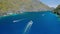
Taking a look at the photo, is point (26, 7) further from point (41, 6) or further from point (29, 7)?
point (41, 6)

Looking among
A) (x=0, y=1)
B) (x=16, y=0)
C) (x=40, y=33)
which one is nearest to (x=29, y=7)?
(x=16, y=0)

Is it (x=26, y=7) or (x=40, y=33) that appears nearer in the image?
(x=40, y=33)

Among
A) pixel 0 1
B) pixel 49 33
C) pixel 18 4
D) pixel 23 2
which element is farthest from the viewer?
pixel 23 2

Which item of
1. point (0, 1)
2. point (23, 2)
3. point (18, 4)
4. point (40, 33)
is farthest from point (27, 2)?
point (40, 33)

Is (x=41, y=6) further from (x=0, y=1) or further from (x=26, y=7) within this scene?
(x=0, y=1)

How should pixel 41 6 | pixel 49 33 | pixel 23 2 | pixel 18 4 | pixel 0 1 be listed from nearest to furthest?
pixel 49 33
pixel 0 1
pixel 18 4
pixel 23 2
pixel 41 6

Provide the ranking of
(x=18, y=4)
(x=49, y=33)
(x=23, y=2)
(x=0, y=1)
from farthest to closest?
(x=23, y=2) < (x=18, y=4) < (x=0, y=1) < (x=49, y=33)

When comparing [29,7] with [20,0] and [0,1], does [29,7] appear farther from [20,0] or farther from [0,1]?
[0,1]

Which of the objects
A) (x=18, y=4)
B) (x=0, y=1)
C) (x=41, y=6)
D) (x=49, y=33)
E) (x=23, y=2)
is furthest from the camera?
(x=41, y=6)

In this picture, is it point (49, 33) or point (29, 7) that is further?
point (29, 7)
